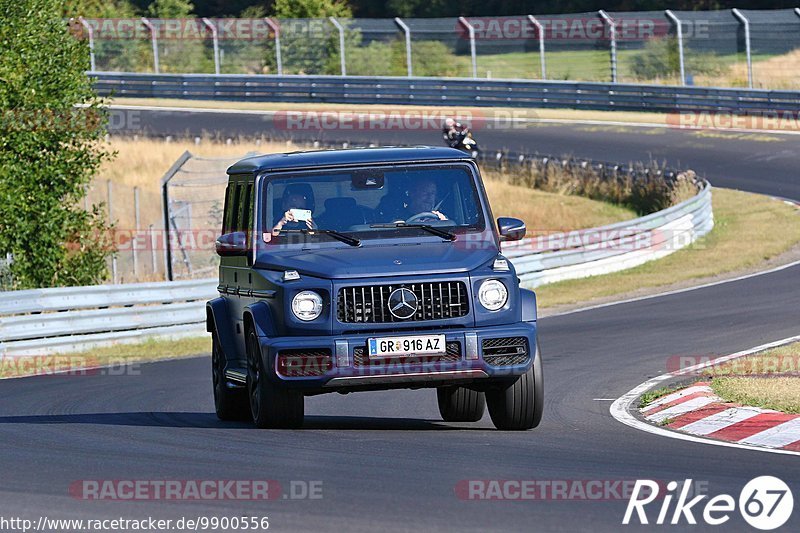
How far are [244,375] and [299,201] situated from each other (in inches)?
54.3

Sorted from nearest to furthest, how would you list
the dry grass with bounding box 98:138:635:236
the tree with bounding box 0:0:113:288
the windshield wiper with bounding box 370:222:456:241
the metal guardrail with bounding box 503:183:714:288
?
1. the windshield wiper with bounding box 370:222:456:241
2. the tree with bounding box 0:0:113:288
3. the metal guardrail with bounding box 503:183:714:288
4. the dry grass with bounding box 98:138:635:236

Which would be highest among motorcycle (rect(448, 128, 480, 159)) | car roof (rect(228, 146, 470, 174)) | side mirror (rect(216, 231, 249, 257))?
car roof (rect(228, 146, 470, 174))

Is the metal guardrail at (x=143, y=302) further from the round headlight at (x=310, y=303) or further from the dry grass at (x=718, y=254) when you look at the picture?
the round headlight at (x=310, y=303)

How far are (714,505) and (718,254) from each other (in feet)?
63.1

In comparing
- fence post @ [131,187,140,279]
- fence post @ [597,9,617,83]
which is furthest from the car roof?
fence post @ [597,9,617,83]

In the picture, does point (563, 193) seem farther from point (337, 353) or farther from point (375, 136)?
point (337, 353)

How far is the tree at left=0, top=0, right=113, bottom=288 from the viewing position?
2300 cm

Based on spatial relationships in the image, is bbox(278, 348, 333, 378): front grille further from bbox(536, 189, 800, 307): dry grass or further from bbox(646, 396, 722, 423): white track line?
bbox(536, 189, 800, 307): dry grass

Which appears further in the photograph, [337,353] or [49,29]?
[49,29]

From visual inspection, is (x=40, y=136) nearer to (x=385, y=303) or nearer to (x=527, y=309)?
(x=385, y=303)

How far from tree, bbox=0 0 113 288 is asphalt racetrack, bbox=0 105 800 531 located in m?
6.54

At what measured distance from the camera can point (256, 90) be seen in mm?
48688

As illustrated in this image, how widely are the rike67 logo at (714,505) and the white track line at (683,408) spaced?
10.9ft

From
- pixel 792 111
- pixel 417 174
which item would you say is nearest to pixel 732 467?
pixel 417 174
